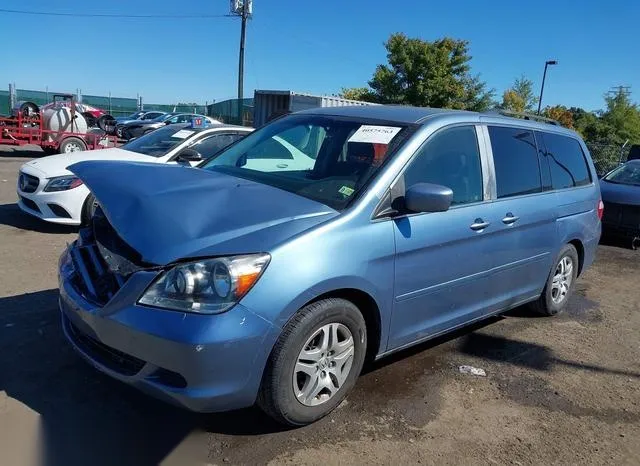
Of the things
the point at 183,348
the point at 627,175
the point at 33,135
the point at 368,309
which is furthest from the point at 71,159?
the point at 33,135

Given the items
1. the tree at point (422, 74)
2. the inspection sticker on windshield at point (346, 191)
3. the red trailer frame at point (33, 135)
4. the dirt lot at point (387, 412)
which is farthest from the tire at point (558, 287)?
the tree at point (422, 74)

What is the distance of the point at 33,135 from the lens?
15.6 meters

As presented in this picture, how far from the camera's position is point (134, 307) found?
2.58 m

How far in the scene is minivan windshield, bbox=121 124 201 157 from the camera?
295 inches

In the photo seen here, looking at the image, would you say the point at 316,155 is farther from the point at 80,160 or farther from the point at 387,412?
the point at 80,160

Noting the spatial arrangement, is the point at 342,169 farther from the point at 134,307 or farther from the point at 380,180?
the point at 134,307

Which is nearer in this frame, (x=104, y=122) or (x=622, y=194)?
(x=622, y=194)

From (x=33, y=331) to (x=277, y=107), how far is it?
59.5 ft

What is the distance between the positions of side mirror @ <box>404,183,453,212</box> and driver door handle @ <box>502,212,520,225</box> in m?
0.95

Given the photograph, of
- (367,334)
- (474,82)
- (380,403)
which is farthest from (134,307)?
(474,82)

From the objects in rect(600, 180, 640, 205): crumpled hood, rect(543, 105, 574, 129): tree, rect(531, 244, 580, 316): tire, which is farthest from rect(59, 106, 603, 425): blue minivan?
rect(543, 105, 574, 129): tree

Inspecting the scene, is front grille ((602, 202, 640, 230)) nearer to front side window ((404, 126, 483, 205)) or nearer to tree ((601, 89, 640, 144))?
front side window ((404, 126, 483, 205))

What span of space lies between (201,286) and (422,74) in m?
38.7

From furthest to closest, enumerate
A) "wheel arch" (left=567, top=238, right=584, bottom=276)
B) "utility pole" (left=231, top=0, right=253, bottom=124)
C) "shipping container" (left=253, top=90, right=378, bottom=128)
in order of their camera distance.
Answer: "utility pole" (left=231, top=0, right=253, bottom=124), "shipping container" (left=253, top=90, right=378, bottom=128), "wheel arch" (left=567, top=238, right=584, bottom=276)
